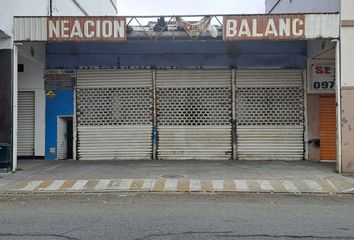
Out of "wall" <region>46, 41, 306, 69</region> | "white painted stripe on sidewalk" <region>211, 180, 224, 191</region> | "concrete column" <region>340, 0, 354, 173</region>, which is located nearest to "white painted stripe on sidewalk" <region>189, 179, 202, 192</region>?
"white painted stripe on sidewalk" <region>211, 180, 224, 191</region>

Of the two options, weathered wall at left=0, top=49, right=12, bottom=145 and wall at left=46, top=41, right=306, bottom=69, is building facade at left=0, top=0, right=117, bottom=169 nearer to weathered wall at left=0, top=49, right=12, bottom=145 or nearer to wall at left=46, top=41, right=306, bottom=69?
weathered wall at left=0, top=49, right=12, bottom=145

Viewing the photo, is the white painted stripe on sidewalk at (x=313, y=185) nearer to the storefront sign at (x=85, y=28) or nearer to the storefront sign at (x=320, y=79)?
the storefront sign at (x=320, y=79)

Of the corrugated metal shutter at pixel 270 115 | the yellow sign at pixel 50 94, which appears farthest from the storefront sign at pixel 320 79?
A: the yellow sign at pixel 50 94

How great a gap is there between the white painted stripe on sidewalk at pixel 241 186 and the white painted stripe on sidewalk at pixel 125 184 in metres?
2.76

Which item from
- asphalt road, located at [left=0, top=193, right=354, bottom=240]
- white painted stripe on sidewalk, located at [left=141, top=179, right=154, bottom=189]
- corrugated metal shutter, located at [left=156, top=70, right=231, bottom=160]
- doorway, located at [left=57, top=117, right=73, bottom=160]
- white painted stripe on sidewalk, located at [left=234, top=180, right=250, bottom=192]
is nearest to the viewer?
asphalt road, located at [left=0, top=193, right=354, bottom=240]

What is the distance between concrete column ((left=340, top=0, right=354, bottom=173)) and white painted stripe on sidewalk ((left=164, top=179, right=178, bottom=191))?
5.27 meters

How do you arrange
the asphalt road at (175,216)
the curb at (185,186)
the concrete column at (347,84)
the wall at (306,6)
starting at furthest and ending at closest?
the wall at (306,6), the concrete column at (347,84), the curb at (185,186), the asphalt road at (175,216)

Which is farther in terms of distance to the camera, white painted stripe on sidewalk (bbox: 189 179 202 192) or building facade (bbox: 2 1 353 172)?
building facade (bbox: 2 1 353 172)

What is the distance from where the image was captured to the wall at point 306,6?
1507 centimetres

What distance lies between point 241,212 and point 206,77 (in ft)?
32.7

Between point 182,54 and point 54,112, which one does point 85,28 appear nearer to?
point 182,54

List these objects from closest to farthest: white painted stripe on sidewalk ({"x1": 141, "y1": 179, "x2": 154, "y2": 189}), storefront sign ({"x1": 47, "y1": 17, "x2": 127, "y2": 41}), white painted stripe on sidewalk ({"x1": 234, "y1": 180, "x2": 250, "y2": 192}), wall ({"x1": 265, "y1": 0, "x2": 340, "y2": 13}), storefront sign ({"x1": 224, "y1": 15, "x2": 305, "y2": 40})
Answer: white painted stripe on sidewalk ({"x1": 234, "y1": 180, "x2": 250, "y2": 192}) < white painted stripe on sidewalk ({"x1": 141, "y1": 179, "x2": 154, "y2": 189}) < storefront sign ({"x1": 224, "y1": 15, "x2": 305, "y2": 40}) < storefront sign ({"x1": 47, "y1": 17, "x2": 127, "y2": 41}) < wall ({"x1": 265, "y1": 0, "x2": 340, "y2": 13})

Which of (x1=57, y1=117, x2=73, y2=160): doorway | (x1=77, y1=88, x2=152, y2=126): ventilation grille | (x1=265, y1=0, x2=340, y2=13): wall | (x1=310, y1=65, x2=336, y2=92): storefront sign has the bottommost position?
(x1=57, y1=117, x2=73, y2=160): doorway

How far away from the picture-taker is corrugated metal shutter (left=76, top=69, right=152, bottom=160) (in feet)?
60.2
